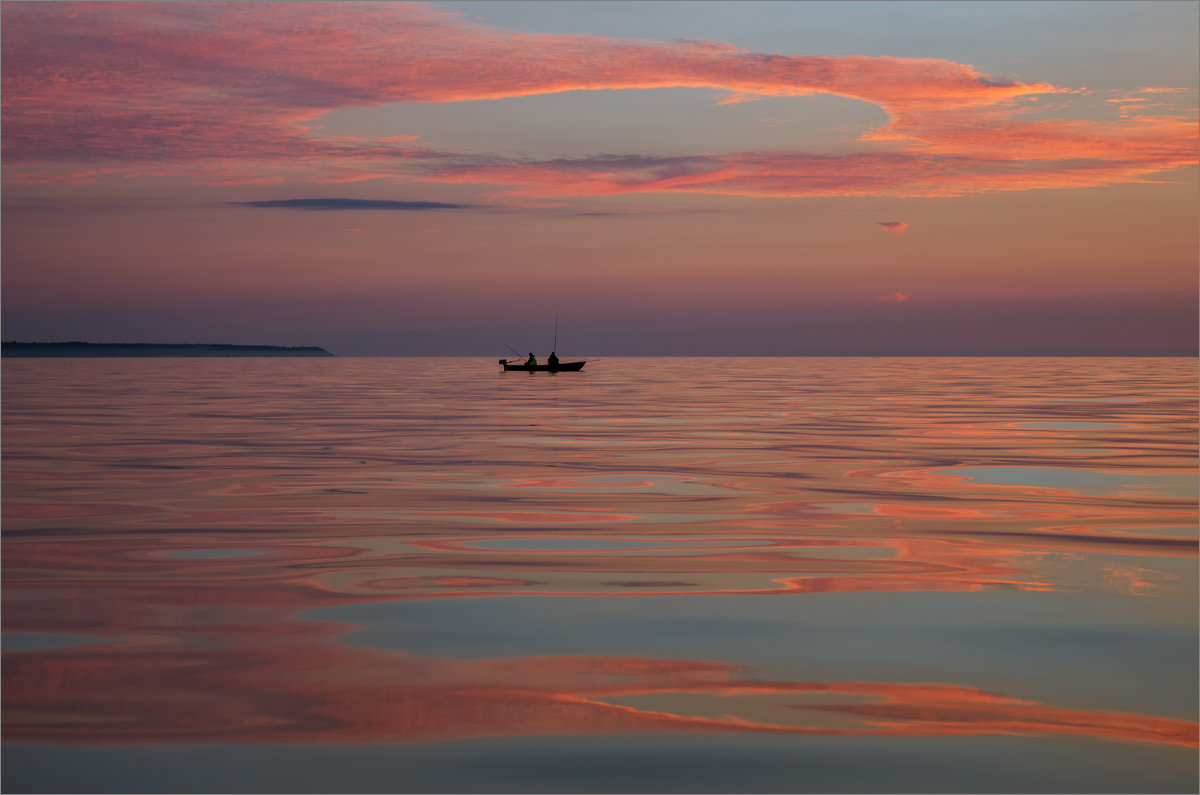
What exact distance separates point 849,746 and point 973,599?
434 centimetres

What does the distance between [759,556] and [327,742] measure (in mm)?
6882

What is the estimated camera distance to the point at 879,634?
9570mm

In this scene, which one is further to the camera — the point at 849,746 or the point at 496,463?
the point at 496,463

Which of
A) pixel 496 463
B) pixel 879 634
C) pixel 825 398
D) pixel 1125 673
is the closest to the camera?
pixel 1125 673

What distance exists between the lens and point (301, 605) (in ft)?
35.0

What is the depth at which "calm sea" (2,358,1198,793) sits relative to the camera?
6.84 meters

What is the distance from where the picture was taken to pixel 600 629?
9781 millimetres

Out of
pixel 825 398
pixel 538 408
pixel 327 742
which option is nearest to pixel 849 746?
pixel 327 742

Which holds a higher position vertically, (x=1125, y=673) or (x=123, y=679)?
(x=1125, y=673)

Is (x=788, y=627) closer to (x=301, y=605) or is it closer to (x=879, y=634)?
(x=879, y=634)

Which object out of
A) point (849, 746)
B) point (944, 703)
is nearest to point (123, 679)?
point (849, 746)

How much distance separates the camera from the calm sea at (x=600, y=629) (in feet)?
22.5

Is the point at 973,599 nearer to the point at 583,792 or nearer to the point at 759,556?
the point at 759,556

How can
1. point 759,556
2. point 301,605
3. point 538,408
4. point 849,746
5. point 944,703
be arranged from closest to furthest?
1. point 849,746
2. point 944,703
3. point 301,605
4. point 759,556
5. point 538,408
